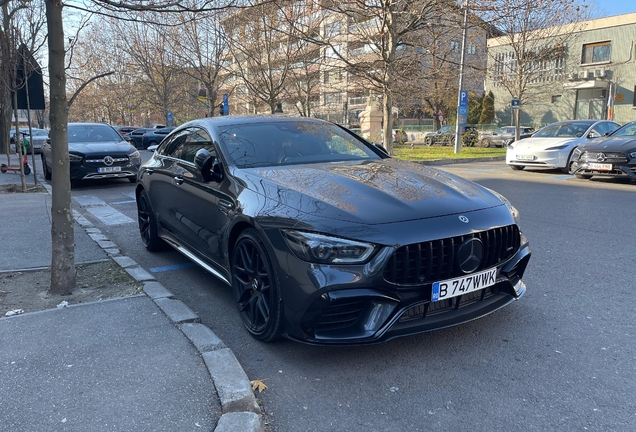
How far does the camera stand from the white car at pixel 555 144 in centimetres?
1319

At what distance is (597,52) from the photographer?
4200cm

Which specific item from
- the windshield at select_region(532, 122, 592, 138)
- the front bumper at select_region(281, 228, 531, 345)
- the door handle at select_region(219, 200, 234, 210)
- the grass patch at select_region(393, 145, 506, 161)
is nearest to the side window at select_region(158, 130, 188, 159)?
the door handle at select_region(219, 200, 234, 210)

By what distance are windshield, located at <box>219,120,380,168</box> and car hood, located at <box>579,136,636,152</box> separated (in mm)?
8154

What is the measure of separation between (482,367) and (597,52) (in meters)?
46.9

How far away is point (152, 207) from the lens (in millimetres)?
5914

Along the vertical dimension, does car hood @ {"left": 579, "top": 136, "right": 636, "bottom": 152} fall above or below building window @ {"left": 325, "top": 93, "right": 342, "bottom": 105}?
below

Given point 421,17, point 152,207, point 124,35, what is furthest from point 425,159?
point 124,35

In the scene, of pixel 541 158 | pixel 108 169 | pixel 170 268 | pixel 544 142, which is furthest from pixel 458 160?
pixel 170 268

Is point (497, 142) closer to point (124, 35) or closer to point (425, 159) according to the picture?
point (425, 159)

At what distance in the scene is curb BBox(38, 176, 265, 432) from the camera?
2.58 meters

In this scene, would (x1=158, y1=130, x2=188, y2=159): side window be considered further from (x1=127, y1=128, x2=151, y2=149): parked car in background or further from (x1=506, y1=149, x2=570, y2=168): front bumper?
(x1=127, y1=128, x2=151, y2=149): parked car in background

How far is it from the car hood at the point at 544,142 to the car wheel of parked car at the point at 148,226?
35.5 feet

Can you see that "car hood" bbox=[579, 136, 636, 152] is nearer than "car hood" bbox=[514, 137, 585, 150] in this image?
Yes

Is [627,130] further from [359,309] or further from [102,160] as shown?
[102,160]
